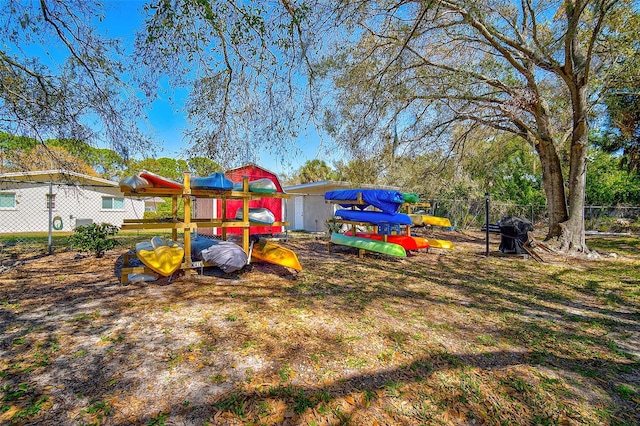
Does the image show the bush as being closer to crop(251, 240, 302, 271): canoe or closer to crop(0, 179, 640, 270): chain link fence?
crop(251, 240, 302, 271): canoe

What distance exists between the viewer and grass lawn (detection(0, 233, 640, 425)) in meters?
2.00

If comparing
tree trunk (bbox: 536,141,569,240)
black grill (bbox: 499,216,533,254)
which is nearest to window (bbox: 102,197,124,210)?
black grill (bbox: 499,216,533,254)

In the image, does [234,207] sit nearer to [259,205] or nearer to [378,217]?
[259,205]

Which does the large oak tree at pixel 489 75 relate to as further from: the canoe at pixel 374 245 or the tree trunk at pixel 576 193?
the canoe at pixel 374 245

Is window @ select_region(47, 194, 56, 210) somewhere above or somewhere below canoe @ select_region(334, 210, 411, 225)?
above

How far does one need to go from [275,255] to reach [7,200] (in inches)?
639

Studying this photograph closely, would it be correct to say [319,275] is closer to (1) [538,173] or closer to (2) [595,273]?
(2) [595,273]

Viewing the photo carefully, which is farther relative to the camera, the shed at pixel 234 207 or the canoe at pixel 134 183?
the shed at pixel 234 207

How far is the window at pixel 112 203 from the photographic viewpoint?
1585 centimetres

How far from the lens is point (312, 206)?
1623cm

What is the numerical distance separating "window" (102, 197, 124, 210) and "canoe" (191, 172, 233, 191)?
14.4 metres

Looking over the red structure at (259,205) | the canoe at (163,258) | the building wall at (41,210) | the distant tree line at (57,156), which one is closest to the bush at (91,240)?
the distant tree line at (57,156)

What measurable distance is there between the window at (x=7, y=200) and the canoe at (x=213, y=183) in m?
15.1

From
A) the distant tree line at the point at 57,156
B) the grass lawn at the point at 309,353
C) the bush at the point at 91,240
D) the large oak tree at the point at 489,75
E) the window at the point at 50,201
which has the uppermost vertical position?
the large oak tree at the point at 489,75
